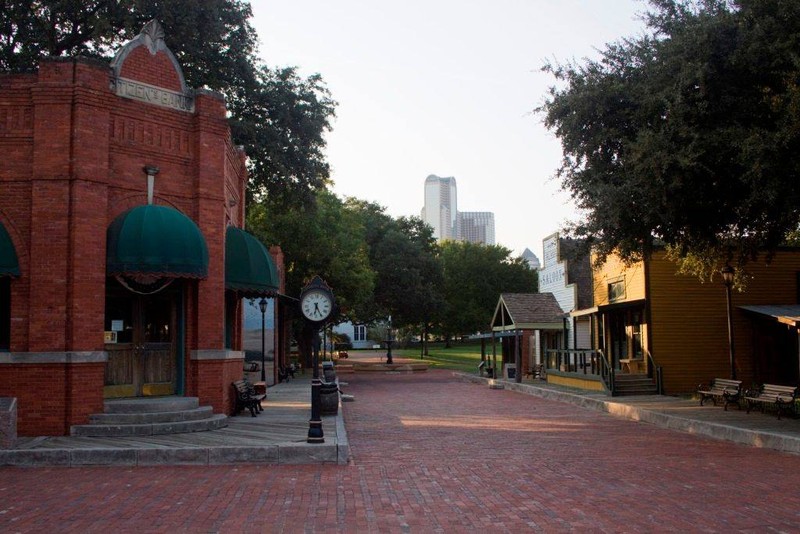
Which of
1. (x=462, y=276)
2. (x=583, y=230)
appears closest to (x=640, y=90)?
(x=583, y=230)

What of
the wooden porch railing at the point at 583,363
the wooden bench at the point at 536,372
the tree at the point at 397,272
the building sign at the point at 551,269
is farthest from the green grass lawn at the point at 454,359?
the wooden porch railing at the point at 583,363

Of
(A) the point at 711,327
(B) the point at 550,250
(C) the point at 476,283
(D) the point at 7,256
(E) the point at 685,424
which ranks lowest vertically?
(E) the point at 685,424

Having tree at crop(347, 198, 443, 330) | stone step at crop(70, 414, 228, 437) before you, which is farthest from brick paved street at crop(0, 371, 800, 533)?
tree at crop(347, 198, 443, 330)

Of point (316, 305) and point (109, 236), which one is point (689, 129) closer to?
point (316, 305)

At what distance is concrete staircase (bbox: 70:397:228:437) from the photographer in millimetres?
13172

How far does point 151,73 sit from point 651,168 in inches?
397

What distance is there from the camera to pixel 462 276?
80.9 metres

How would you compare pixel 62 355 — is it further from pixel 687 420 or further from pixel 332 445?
pixel 687 420

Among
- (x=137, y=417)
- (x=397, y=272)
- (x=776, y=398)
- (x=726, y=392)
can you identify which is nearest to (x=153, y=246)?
(x=137, y=417)

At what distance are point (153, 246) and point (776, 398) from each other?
13786 millimetres

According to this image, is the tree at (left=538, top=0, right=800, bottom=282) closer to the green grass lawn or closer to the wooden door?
the wooden door

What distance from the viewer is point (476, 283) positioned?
80688 millimetres

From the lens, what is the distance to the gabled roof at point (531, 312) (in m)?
35.3

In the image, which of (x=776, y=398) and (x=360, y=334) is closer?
(x=776, y=398)
